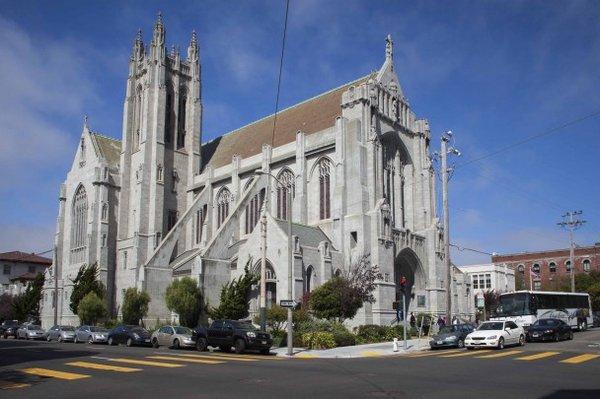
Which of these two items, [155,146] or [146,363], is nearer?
[146,363]

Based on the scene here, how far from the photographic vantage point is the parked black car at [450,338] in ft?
90.7

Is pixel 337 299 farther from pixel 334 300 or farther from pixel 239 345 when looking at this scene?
pixel 239 345

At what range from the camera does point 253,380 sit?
13594mm

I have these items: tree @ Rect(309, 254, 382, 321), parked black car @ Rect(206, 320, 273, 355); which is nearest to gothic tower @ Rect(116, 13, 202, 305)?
tree @ Rect(309, 254, 382, 321)

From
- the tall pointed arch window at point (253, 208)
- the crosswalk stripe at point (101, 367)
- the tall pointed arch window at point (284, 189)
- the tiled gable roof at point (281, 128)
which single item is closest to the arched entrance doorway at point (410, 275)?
the tall pointed arch window at point (284, 189)

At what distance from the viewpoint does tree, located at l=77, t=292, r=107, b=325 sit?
157ft

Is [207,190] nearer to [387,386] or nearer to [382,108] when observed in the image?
[382,108]

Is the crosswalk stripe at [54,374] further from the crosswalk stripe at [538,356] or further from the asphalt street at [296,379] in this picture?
the crosswalk stripe at [538,356]

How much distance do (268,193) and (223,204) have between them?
9842 mm

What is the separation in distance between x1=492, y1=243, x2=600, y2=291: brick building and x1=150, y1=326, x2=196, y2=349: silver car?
210ft

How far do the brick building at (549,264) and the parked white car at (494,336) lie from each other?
57.0 meters

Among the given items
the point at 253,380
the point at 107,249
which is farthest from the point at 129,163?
the point at 253,380

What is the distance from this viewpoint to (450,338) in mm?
27672

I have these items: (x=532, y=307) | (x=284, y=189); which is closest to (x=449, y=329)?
(x=532, y=307)
